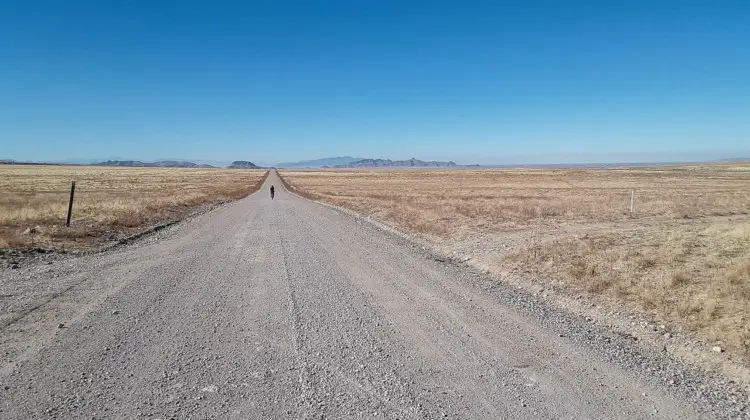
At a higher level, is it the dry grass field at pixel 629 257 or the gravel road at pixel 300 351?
the dry grass field at pixel 629 257

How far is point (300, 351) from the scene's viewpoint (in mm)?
5227

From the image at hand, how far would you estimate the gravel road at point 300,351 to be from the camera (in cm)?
401

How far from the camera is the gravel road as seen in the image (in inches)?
158

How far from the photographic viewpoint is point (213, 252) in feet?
39.1

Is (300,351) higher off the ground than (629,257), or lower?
lower

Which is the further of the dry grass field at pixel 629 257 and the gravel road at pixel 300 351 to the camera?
the dry grass field at pixel 629 257

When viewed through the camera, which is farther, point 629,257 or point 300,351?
point 629,257

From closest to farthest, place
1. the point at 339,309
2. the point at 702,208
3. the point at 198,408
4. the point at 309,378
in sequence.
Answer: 1. the point at 198,408
2. the point at 309,378
3. the point at 339,309
4. the point at 702,208

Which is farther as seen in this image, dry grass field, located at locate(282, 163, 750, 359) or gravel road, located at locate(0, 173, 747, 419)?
dry grass field, located at locate(282, 163, 750, 359)

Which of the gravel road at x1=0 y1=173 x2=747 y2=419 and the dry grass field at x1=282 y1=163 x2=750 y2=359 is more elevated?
the dry grass field at x1=282 y1=163 x2=750 y2=359

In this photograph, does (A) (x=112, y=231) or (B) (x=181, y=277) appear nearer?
(B) (x=181, y=277)

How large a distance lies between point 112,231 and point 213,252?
633cm

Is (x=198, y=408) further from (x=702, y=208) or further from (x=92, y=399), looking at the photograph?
(x=702, y=208)

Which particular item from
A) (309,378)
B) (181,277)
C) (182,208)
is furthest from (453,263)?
(182,208)
